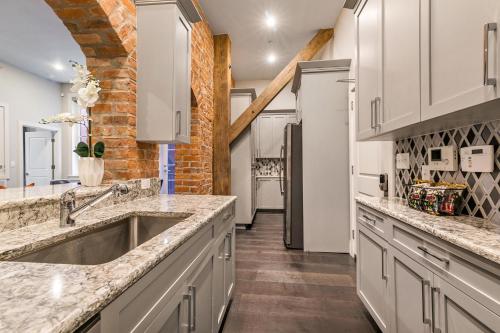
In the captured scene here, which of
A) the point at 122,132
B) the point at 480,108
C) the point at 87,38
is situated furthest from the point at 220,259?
the point at 87,38

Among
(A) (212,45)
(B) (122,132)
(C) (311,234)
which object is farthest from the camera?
(A) (212,45)

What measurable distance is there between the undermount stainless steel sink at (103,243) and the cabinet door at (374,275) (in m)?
1.20

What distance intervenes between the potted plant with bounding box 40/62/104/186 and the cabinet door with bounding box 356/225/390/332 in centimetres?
188

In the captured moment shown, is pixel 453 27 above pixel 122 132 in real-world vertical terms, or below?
above

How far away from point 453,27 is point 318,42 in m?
3.46

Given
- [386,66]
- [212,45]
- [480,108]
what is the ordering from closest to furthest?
[480,108] < [386,66] < [212,45]

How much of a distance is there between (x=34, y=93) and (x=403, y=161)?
7.24 meters

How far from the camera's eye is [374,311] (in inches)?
68.8

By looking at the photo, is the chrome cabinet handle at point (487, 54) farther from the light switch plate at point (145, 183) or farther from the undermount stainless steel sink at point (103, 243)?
the light switch plate at point (145, 183)

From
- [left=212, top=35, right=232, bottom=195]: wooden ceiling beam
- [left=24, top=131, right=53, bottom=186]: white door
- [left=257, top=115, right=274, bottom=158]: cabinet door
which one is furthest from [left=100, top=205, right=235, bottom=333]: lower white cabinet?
[left=24, top=131, right=53, bottom=186]: white door

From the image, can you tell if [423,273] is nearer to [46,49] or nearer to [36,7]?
[36,7]

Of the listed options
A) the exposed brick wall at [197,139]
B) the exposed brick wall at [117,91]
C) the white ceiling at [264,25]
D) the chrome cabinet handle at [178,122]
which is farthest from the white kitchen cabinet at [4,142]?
the chrome cabinet handle at [178,122]

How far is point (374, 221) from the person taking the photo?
5.74 feet

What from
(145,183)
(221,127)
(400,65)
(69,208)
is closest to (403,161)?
(400,65)
